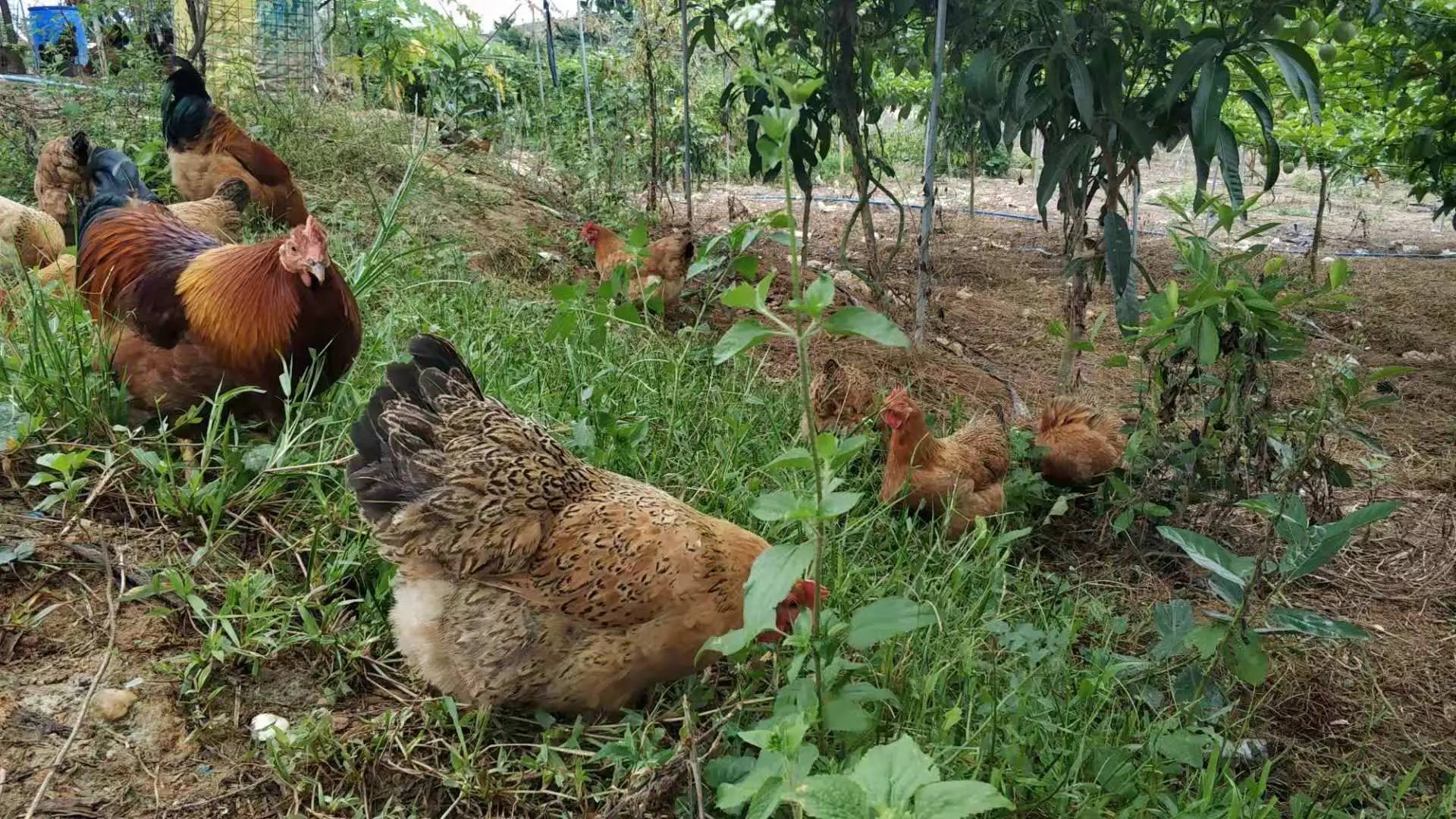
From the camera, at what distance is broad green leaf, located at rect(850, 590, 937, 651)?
1744mm

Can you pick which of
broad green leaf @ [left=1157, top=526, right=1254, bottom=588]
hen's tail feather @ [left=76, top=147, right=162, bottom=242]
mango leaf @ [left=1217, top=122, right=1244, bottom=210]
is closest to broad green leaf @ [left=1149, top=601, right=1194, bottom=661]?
broad green leaf @ [left=1157, top=526, right=1254, bottom=588]

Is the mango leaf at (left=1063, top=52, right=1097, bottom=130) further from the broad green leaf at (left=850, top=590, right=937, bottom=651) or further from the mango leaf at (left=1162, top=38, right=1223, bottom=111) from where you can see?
the broad green leaf at (left=850, top=590, right=937, bottom=651)

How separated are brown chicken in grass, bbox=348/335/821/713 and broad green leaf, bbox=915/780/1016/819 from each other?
0.89 m

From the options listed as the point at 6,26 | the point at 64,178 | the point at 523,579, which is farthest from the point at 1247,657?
the point at 6,26

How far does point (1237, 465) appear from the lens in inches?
140

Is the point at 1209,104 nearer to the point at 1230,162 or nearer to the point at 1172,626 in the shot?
the point at 1230,162

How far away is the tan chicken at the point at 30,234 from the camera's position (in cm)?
444

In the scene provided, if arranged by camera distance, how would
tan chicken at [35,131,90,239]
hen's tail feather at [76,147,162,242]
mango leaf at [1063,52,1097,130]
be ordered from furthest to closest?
1. tan chicken at [35,131,90,239]
2. mango leaf at [1063,52,1097,130]
3. hen's tail feather at [76,147,162,242]

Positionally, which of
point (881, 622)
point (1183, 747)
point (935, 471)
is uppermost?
point (881, 622)

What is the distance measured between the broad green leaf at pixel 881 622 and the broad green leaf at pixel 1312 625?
1112 mm

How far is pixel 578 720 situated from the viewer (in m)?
2.24

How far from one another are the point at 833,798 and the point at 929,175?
384 centimetres

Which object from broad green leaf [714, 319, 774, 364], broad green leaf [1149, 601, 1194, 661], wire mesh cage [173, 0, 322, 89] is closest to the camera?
broad green leaf [714, 319, 774, 364]

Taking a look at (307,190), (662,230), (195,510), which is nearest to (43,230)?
(307,190)
